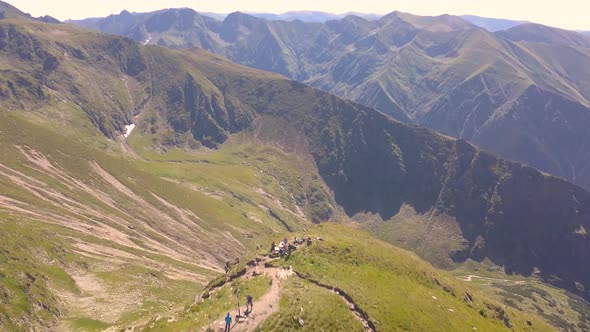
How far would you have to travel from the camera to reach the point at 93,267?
168 m

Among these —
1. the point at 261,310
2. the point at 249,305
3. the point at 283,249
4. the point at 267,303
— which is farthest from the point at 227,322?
the point at 283,249

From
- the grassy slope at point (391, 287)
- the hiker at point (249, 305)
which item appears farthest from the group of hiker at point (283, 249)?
the hiker at point (249, 305)

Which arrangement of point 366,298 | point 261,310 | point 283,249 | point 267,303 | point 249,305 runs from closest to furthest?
1. point 261,310
2. point 249,305
3. point 267,303
4. point 366,298
5. point 283,249

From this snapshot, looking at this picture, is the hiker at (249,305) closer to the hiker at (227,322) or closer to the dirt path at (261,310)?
the dirt path at (261,310)

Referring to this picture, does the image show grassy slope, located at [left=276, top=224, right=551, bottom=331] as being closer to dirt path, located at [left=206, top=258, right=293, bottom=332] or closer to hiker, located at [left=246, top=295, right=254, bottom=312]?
dirt path, located at [left=206, top=258, right=293, bottom=332]

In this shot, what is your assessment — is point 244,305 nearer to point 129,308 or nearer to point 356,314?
point 356,314

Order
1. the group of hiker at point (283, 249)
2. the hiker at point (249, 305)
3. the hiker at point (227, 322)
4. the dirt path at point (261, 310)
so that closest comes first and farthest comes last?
the hiker at point (227, 322), the dirt path at point (261, 310), the hiker at point (249, 305), the group of hiker at point (283, 249)

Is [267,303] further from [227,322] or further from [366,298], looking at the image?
[366,298]

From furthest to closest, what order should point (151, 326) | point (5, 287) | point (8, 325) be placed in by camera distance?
point (5, 287) → point (8, 325) → point (151, 326)

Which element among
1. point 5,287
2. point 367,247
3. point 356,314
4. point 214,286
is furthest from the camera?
point 5,287

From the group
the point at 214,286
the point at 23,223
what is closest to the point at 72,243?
the point at 23,223

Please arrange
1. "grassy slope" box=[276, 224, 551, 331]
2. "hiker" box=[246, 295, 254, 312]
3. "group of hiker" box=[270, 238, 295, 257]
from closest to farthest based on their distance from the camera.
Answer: "hiker" box=[246, 295, 254, 312] < "grassy slope" box=[276, 224, 551, 331] < "group of hiker" box=[270, 238, 295, 257]

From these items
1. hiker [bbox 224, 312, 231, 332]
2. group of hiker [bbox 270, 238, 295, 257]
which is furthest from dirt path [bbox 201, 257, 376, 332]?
group of hiker [bbox 270, 238, 295, 257]

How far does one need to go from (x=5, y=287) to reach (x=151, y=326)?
7757 cm
